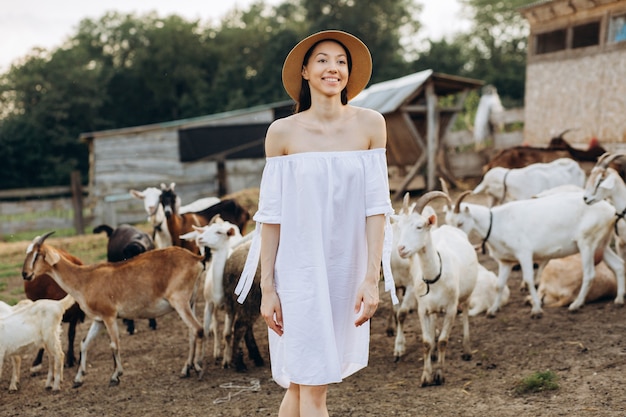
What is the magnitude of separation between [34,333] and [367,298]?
160 inches

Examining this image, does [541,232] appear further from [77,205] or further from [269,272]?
[77,205]

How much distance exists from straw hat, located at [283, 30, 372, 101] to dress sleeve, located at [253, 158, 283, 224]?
1.48 ft

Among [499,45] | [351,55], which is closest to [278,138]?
[351,55]

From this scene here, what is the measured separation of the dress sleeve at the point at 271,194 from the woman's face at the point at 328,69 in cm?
40

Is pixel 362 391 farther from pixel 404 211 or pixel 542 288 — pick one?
pixel 542 288

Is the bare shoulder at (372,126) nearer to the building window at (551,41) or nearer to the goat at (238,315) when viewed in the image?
the goat at (238,315)

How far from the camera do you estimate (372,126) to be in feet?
9.82

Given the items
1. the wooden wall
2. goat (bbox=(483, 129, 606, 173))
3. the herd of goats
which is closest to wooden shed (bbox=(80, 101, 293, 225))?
the wooden wall

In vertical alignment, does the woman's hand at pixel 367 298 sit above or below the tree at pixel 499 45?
below

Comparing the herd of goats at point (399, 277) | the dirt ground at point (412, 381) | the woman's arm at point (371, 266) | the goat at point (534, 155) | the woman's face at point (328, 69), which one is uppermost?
the woman's face at point (328, 69)

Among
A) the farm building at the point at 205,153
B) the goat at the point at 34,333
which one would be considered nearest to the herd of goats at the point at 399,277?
the goat at the point at 34,333

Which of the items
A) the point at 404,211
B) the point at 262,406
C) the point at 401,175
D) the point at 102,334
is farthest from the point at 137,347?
the point at 401,175

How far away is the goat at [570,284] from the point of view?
7.53 m

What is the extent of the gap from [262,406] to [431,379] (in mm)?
1423
